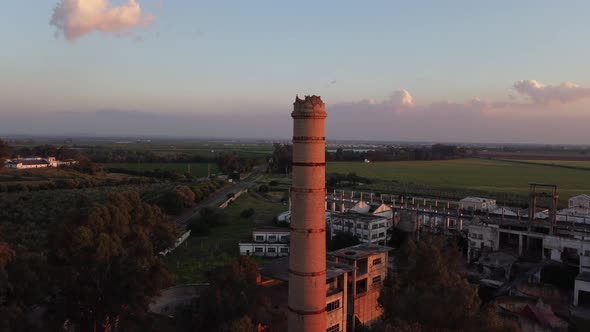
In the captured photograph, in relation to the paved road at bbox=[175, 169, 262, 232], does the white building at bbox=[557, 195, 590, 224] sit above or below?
above

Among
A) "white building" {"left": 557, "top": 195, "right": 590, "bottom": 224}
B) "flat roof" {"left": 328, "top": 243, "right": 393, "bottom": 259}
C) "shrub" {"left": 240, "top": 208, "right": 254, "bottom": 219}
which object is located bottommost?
"shrub" {"left": 240, "top": 208, "right": 254, "bottom": 219}

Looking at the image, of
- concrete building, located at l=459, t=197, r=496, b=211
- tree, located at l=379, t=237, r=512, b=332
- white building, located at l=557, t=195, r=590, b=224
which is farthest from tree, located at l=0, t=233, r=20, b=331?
concrete building, located at l=459, t=197, r=496, b=211

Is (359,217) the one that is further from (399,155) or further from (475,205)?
(399,155)

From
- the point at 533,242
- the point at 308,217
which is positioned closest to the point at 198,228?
the point at 533,242

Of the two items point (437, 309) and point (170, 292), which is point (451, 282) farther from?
point (170, 292)

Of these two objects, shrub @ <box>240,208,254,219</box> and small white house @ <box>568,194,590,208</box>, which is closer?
small white house @ <box>568,194,590,208</box>

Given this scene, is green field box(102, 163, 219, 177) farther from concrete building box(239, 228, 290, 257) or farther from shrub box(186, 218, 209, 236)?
concrete building box(239, 228, 290, 257)
